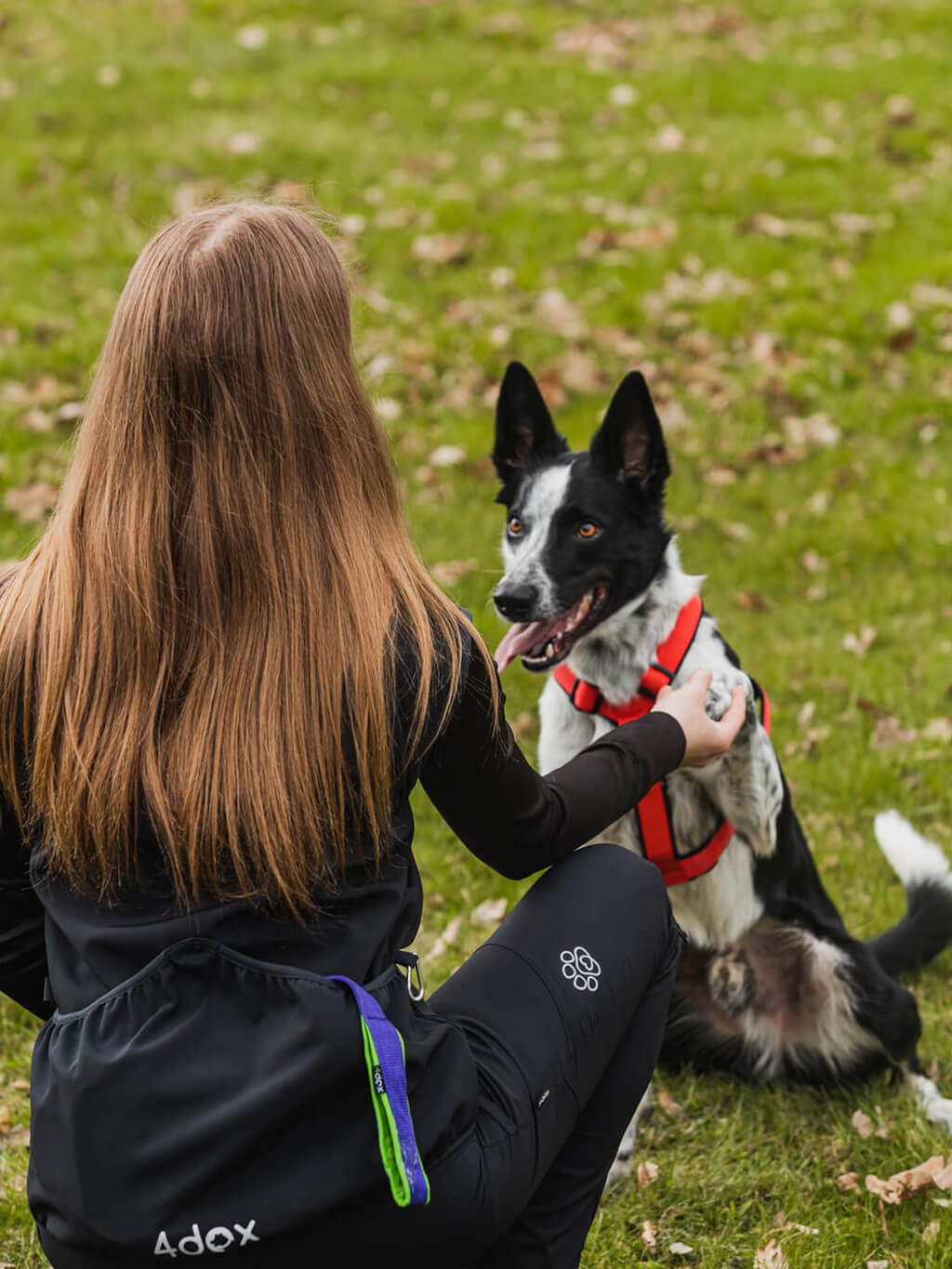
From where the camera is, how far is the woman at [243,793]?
5.70ft

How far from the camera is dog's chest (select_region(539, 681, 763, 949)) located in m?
3.04

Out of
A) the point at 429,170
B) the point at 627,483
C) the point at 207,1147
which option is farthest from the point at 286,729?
the point at 429,170

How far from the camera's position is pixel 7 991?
2.37 metres

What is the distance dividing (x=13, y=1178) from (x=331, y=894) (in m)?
1.43

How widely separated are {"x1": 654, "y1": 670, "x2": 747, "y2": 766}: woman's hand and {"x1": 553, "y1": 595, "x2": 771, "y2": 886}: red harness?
0.38 metres

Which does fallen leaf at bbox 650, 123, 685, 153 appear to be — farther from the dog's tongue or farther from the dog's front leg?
the dog's front leg

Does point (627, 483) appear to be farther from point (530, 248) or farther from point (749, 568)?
point (530, 248)

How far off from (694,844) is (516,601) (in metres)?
0.69

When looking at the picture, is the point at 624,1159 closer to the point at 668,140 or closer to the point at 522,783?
the point at 522,783

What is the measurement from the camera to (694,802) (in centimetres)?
304

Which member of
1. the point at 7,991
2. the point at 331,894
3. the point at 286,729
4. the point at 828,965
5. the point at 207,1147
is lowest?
the point at 828,965

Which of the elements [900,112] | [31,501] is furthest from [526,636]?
[900,112]

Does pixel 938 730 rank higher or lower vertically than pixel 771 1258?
lower

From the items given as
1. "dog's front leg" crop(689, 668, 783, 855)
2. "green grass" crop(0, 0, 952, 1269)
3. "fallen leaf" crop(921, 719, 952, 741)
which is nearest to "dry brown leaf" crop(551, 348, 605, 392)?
"green grass" crop(0, 0, 952, 1269)
